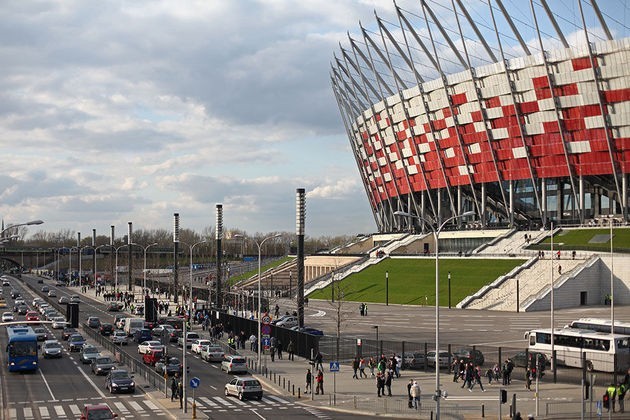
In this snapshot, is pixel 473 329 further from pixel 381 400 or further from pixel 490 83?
pixel 490 83

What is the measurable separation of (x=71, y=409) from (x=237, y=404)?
310 inches

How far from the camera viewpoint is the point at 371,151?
15825cm

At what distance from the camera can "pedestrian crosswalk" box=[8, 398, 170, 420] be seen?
118 feet

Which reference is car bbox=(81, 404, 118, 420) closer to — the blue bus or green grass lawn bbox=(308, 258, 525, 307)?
the blue bus

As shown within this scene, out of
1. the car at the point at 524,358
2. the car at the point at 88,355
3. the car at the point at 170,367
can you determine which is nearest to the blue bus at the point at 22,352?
the car at the point at 88,355

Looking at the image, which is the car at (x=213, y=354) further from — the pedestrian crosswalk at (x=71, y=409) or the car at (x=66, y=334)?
the car at (x=66, y=334)

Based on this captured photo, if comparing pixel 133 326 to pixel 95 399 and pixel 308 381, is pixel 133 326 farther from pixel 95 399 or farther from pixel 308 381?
pixel 308 381

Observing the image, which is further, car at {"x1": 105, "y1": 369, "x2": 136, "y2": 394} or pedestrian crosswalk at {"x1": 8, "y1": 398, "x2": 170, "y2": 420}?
car at {"x1": 105, "y1": 369, "x2": 136, "y2": 394}

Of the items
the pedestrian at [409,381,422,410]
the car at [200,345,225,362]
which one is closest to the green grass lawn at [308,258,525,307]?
the car at [200,345,225,362]

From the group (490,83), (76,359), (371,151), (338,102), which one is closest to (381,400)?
(76,359)

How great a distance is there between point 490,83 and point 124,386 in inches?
3451

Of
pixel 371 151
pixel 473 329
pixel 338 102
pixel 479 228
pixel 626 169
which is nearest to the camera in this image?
pixel 473 329

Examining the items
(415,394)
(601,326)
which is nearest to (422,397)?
(415,394)

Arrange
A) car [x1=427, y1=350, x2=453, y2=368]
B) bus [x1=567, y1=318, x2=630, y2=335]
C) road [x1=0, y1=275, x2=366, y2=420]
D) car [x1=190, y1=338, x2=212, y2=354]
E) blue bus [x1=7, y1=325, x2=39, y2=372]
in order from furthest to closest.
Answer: car [x1=190, y1=338, x2=212, y2=354], blue bus [x1=7, y1=325, x2=39, y2=372], bus [x1=567, y1=318, x2=630, y2=335], car [x1=427, y1=350, x2=453, y2=368], road [x1=0, y1=275, x2=366, y2=420]
